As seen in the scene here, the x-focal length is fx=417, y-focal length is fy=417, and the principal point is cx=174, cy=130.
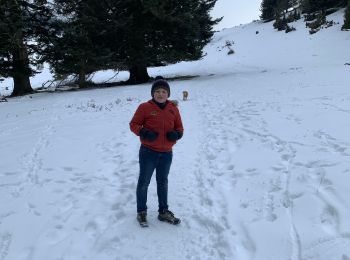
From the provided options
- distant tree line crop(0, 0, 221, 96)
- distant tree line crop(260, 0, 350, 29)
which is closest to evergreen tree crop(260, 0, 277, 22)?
distant tree line crop(260, 0, 350, 29)

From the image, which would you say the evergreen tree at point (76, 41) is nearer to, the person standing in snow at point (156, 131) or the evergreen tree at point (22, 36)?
the evergreen tree at point (22, 36)

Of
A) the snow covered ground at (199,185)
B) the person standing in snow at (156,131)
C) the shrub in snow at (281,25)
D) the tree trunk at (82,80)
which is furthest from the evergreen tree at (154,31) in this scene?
the shrub in snow at (281,25)

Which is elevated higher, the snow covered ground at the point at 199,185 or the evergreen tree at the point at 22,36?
the evergreen tree at the point at 22,36

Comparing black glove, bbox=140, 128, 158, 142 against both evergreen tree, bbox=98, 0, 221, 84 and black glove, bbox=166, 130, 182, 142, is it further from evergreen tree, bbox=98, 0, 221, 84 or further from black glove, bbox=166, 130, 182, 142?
evergreen tree, bbox=98, 0, 221, 84

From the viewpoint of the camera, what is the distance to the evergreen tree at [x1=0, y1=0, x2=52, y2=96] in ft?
74.1

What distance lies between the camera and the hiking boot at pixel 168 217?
18.9ft

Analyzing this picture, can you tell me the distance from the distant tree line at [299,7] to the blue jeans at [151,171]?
2958cm

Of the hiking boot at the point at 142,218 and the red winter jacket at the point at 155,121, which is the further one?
the hiking boot at the point at 142,218

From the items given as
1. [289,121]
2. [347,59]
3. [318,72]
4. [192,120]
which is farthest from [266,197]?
[347,59]

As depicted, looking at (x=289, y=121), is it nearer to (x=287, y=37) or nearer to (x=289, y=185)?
(x=289, y=185)

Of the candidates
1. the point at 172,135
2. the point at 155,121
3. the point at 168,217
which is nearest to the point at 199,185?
the point at 168,217

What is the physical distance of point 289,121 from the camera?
35.2ft

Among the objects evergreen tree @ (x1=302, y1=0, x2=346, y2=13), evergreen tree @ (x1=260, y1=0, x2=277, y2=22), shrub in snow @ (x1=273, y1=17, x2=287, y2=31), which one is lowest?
shrub in snow @ (x1=273, y1=17, x2=287, y2=31)

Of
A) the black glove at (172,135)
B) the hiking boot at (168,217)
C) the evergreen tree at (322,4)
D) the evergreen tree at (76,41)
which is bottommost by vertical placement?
the hiking boot at (168,217)
